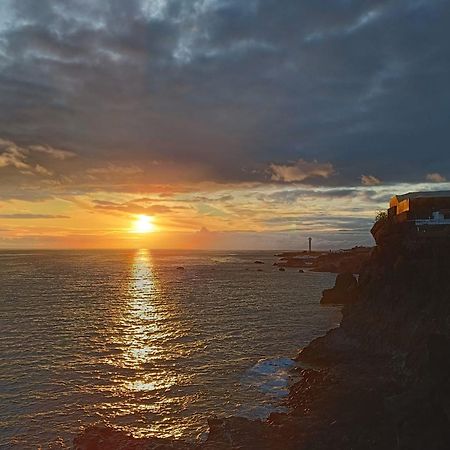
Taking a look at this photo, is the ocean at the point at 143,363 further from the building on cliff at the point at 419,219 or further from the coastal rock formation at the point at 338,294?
the building on cliff at the point at 419,219

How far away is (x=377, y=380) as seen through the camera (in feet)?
87.9

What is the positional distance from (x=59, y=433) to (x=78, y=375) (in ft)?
32.0

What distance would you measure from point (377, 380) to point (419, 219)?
15.8 metres

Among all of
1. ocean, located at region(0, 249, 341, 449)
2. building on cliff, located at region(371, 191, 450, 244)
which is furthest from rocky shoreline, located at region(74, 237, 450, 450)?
ocean, located at region(0, 249, 341, 449)

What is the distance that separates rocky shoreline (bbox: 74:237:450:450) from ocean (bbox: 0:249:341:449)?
2.06 metres

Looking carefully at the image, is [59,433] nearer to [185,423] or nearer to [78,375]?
[185,423]

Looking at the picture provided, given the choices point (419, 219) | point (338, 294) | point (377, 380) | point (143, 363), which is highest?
point (419, 219)

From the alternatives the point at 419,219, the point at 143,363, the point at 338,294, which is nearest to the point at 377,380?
the point at 419,219

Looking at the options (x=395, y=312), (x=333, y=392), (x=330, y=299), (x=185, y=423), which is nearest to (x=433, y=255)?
(x=395, y=312)

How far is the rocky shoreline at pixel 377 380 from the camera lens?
17.7 m

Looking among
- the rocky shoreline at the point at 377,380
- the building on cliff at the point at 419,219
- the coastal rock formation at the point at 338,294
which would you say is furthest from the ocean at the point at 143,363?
the building on cliff at the point at 419,219

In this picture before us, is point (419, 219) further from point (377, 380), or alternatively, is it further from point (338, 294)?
point (338, 294)

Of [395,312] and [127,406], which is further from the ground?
[395,312]

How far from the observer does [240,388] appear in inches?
1161
